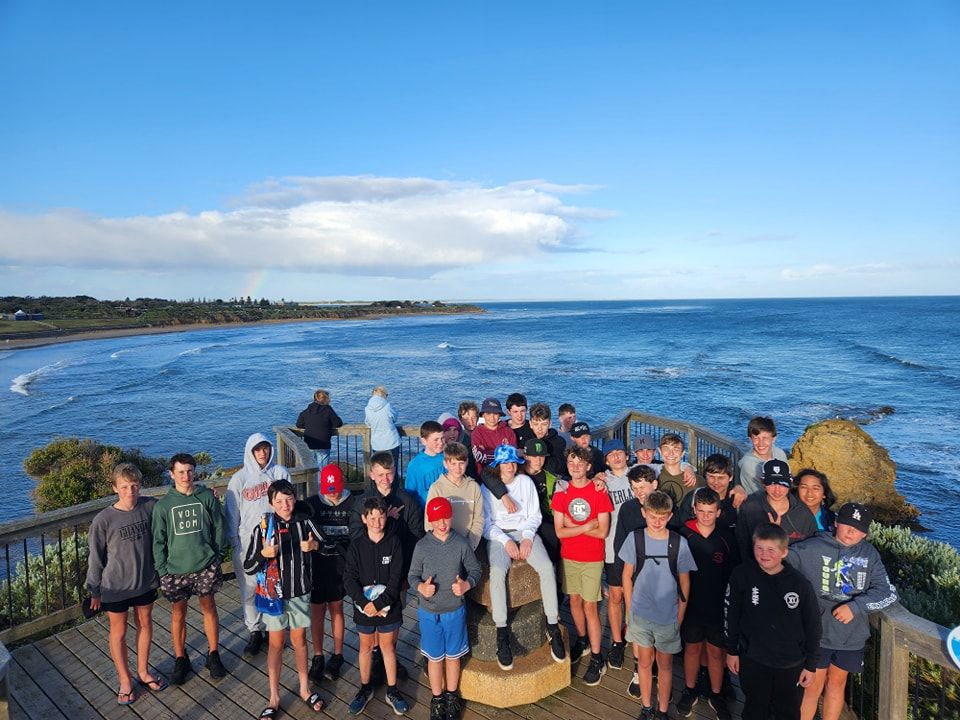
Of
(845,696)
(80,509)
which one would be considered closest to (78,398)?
(80,509)

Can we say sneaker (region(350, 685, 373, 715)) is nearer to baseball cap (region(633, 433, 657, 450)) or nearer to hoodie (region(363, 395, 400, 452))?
baseball cap (region(633, 433, 657, 450))

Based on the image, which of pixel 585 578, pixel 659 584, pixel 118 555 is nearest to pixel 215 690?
pixel 118 555

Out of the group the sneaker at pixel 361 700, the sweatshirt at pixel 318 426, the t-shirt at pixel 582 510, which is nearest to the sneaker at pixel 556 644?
the t-shirt at pixel 582 510

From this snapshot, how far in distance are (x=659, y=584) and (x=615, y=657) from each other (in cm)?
118

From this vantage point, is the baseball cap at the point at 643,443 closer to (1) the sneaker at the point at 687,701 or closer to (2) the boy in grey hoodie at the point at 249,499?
(1) the sneaker at the point at 687,701

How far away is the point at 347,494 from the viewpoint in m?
4.62

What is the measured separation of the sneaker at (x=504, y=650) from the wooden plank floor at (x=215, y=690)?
327 mm

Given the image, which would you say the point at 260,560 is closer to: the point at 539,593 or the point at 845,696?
the point at 539,593

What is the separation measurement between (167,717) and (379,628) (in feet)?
5.42

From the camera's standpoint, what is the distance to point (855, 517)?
11.6 feet

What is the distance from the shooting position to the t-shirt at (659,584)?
3971mm

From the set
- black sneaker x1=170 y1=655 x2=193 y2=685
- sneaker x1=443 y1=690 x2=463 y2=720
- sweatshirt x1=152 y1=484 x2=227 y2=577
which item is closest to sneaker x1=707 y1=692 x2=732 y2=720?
sneaker x1=443 y1=690 x2=463 y2=720

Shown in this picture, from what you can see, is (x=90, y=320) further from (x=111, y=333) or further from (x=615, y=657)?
(x=615, y=657)

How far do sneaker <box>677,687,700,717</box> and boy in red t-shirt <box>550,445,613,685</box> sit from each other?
62cm
